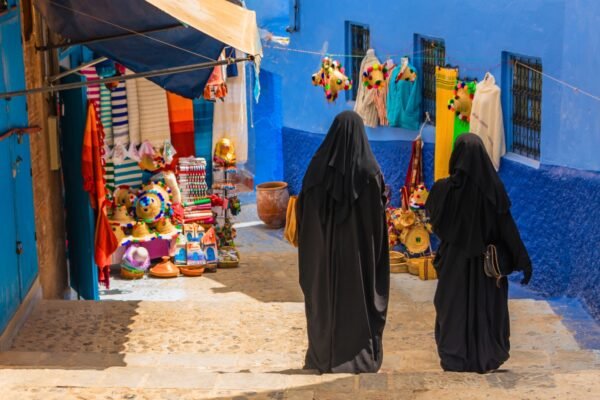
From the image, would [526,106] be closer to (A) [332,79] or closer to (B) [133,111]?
(A) [332,79]

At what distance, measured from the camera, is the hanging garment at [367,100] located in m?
12.9

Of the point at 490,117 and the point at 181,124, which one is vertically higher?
the point at 490,117

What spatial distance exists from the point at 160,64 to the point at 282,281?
3923 millimetres

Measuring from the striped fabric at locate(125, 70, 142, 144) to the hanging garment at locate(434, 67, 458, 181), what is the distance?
336cm

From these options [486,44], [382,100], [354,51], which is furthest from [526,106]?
[354,51]

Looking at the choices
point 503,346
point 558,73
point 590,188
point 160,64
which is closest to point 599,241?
point 590,188

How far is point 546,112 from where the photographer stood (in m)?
10.2

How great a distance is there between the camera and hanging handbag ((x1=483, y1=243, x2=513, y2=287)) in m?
6.77

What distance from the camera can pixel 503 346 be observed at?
704 centimetres

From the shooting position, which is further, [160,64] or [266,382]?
[160,64]

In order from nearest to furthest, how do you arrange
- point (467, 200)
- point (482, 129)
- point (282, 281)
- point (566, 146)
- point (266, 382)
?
point (266, 382), point (467, 200), point (566, 146), point (482, 129), point (282, 281)

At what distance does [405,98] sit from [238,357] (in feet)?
18.6

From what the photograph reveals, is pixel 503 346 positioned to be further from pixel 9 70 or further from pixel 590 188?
pixel 9 70

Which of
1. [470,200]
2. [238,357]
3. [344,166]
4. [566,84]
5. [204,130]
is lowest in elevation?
[238,357]
